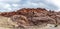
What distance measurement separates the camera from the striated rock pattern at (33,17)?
63.2 ft

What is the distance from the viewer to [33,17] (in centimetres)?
1972

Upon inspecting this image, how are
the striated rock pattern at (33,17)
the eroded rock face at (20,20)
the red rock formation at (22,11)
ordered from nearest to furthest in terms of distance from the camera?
the eroded rock face at (20,20) < the striated rock pattern at (33,17) < the red rock formation at (22,11)

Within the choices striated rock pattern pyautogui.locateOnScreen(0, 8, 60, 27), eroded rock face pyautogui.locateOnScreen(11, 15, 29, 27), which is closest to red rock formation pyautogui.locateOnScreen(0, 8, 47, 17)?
striated rock pattern pyautogui.locateOnScreen(0, 8, 60, 27)

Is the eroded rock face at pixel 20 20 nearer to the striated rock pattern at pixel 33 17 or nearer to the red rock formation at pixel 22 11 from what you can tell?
the striated rock pattern at pixel 33 17

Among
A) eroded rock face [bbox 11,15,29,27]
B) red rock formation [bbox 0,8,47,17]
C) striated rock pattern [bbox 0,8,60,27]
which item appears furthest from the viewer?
red rock formation [bbox 0,8,47,17]

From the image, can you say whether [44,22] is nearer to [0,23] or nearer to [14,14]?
[14,14]

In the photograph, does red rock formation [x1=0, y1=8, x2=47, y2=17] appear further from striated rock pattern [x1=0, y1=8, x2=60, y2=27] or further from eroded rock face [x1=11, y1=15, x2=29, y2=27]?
eroded rock face [x1=11, y1=15, x2=29, y2=27]

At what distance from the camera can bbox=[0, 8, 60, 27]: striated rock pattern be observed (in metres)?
19.3

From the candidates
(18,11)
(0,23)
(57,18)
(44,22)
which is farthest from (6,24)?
(57,18)

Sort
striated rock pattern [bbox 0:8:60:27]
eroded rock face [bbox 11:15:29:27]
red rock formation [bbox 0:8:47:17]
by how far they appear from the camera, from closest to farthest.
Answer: eroded rock face [bbox 11:15:29:27] < striated rock pattern [bbox 0:8:60:27] < red rock formation [bbox 0:8:47:17]

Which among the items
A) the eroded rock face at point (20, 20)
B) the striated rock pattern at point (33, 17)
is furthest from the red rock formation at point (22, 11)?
the eroded rock face at point (20, 20)

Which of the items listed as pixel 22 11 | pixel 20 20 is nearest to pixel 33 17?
pixel 20 20

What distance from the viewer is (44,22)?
1991 centimetres

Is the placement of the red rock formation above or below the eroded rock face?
above
